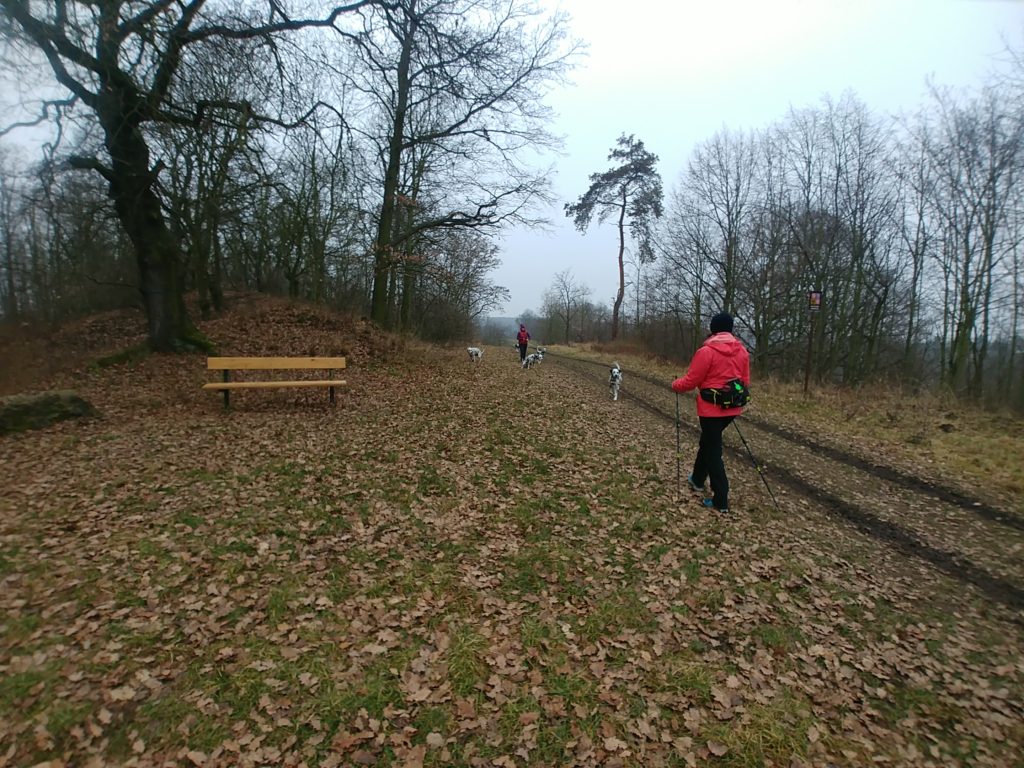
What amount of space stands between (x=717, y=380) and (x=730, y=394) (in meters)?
0.21

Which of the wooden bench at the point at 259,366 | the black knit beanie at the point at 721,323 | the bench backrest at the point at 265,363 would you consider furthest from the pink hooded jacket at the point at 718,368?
the bench backrest at the point at 265,363

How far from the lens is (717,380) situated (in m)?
5.68

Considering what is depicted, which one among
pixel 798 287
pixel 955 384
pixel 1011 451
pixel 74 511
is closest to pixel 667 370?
pixel 798 287

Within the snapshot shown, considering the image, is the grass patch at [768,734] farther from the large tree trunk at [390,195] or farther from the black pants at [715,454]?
the large tree trunk at [390,195]

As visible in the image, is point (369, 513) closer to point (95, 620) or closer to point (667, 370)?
point (95, 620)

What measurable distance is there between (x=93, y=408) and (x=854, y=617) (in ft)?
36.1

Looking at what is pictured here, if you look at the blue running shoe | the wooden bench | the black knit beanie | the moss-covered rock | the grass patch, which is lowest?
the grass patch

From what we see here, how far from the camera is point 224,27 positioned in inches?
381

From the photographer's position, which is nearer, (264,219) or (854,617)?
(854,617)

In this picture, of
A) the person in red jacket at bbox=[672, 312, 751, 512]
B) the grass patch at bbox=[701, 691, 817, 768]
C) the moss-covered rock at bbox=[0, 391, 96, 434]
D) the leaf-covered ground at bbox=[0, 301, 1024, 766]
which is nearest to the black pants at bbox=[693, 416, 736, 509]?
the person in red jacket at bbox=[672, 312, 751, 512]

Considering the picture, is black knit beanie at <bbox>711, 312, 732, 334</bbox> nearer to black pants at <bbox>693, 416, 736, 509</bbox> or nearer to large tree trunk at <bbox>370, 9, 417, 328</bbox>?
black pants at <bbox>693, 416, 736, 509</bbox>

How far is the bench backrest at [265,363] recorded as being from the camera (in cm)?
935

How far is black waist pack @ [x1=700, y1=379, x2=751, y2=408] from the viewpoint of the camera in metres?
5.61

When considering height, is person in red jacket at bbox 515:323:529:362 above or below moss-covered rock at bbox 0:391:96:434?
above
